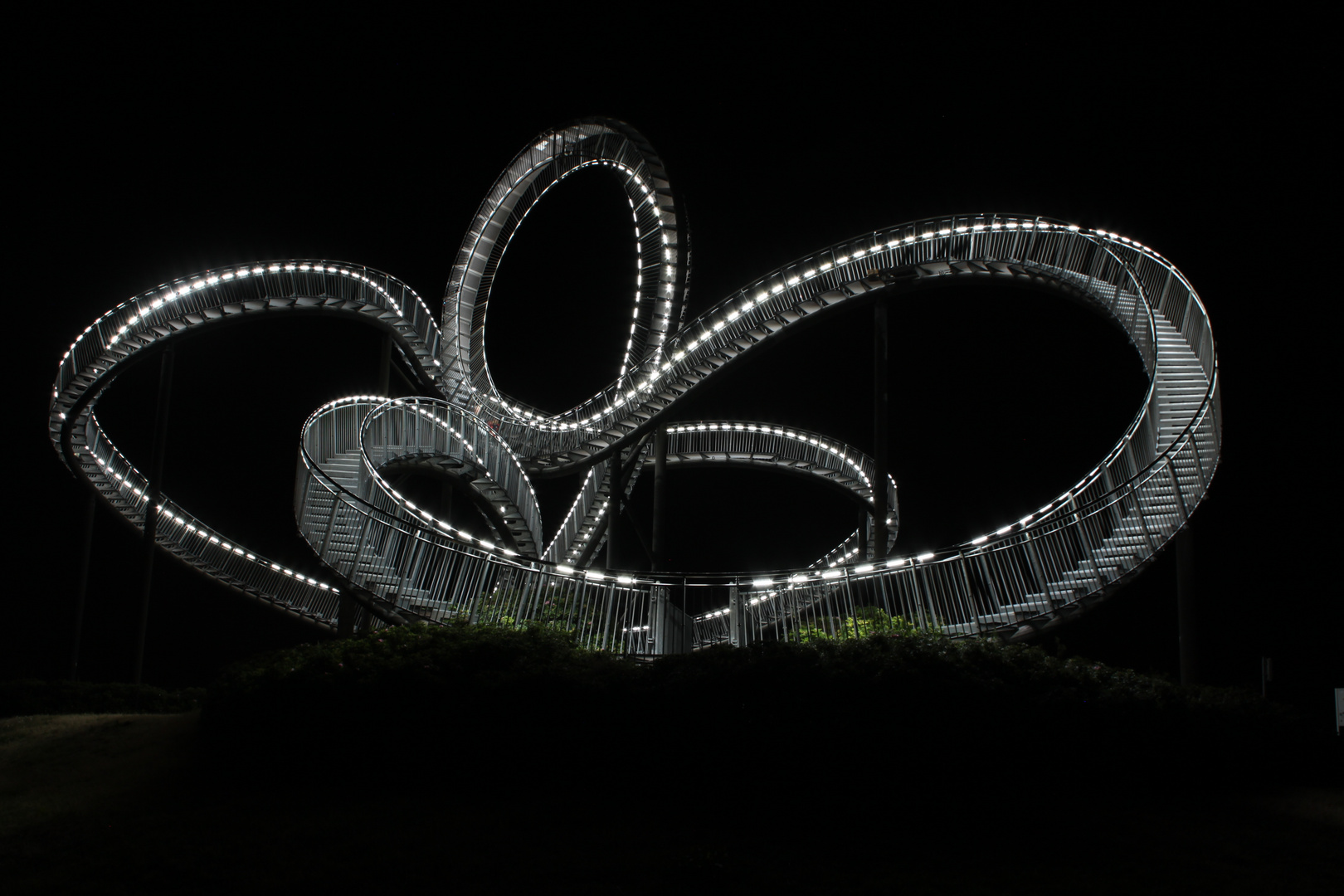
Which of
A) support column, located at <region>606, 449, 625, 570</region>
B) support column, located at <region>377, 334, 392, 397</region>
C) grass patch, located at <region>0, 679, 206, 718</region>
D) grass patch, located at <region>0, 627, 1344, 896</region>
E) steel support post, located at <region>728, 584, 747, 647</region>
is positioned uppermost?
support column, located at <region>377, 334, 392, 397</region>

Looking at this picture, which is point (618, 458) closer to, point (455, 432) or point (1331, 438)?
point (455, 432)

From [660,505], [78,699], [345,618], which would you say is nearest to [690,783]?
[345,618]

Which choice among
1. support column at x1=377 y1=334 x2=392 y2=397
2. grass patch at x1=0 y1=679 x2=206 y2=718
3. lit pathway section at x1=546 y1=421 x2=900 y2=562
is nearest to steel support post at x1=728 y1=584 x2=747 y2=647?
grass patch at x1=0 y1=679 x2=206 y2=718

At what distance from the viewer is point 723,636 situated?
635 inches

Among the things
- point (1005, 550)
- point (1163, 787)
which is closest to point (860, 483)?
point (1005, 550)

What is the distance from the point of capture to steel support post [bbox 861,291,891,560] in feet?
51.5

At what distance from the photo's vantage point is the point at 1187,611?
1322cm

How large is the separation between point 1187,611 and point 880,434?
5.57 metres

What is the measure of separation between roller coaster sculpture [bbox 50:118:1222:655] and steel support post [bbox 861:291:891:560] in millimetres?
157

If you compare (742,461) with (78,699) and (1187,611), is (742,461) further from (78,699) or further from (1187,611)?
(78,699)

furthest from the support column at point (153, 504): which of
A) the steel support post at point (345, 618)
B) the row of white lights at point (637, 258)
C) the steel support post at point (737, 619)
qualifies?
the steel support post at point (737, 619)

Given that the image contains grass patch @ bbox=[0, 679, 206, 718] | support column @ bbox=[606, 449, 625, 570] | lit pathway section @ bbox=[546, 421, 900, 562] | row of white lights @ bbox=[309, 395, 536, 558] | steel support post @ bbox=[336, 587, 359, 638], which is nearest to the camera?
row of white lights @ bbox=[309, 395, 536, 558]

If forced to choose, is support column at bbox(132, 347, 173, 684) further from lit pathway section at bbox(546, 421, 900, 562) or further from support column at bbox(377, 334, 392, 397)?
lit pathway section at bbox(546, 421, 900, 562)

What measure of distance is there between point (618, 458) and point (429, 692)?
41.6 ft
